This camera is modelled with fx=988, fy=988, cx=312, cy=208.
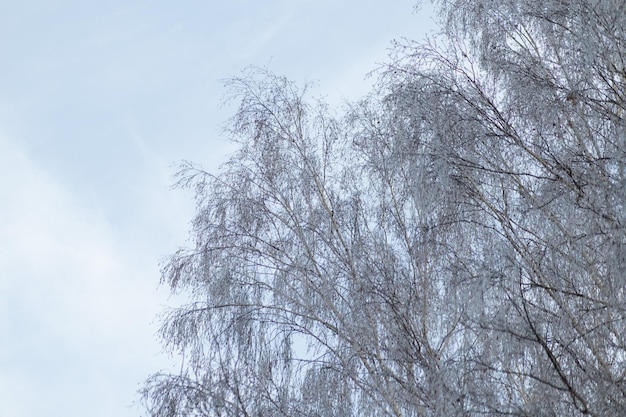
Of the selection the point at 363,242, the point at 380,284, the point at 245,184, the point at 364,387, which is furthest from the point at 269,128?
the point at 364,387

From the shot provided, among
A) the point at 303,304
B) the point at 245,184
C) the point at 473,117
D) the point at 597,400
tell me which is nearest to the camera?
the point at 597,400

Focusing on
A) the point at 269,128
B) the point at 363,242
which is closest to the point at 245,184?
the point at 269,128

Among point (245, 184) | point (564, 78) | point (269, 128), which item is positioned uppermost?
point (269, 128)

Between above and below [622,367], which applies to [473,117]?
above

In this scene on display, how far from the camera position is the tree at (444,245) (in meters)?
4.94

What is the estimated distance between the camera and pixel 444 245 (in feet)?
18.9

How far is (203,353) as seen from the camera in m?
7.80

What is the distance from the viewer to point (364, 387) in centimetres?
686

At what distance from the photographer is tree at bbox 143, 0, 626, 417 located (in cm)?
494

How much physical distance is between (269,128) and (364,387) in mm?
2829

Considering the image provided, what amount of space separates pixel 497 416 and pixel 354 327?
2337 mm

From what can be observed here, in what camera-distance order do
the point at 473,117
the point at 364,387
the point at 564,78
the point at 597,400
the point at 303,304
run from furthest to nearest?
the point at 303,304 < the point at 364,387 < the point at 564,78 < the point at 473,117 < the point at 597,400

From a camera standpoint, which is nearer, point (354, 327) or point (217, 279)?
point (354, 327)

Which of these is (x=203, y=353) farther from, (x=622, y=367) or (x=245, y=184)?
(x=622, y=367)
